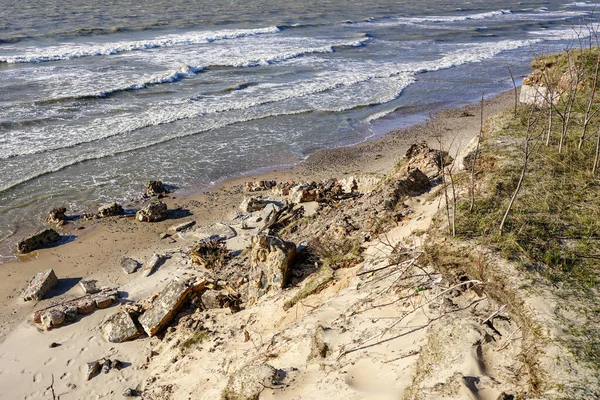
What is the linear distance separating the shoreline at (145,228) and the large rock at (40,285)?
0.43 ft

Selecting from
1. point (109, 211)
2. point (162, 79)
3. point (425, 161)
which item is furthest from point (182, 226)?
point (162, 79)

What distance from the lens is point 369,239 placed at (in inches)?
271

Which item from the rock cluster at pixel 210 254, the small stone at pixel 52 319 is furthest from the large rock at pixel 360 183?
the small stone at pixel 52 319

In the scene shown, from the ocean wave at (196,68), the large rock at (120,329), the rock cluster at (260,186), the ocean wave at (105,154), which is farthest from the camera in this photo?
the ocean wave at (196,68)

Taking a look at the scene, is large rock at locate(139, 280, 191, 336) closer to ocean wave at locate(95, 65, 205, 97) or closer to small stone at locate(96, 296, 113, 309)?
small stone at locate(96, 296, 113, 309)

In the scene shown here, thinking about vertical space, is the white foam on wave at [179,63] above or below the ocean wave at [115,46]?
below

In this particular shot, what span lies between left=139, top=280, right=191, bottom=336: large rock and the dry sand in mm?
285

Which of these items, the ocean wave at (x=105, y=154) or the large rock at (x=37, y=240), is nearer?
the large rock at (x=37, y=240)

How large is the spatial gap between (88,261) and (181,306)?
3.91 meters

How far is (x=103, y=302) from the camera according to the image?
837 cm

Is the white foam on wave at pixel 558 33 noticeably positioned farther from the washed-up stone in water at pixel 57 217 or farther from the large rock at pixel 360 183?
the washed-up stone in water at pixel 57 217

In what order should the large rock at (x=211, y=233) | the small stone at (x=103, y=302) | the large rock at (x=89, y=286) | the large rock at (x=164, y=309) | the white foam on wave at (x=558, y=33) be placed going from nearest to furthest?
1. the large rock at (x=164, y=309)
2. the small stone at (x=103, y=302)
3. the large rock at (x=89, y=286)
4. the large rock at (x=211, y=233)
5. the white foam on wave at (x=558, y=33)

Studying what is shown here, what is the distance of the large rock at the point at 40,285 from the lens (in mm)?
8883

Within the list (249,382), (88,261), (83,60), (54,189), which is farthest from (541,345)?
(83,60)
